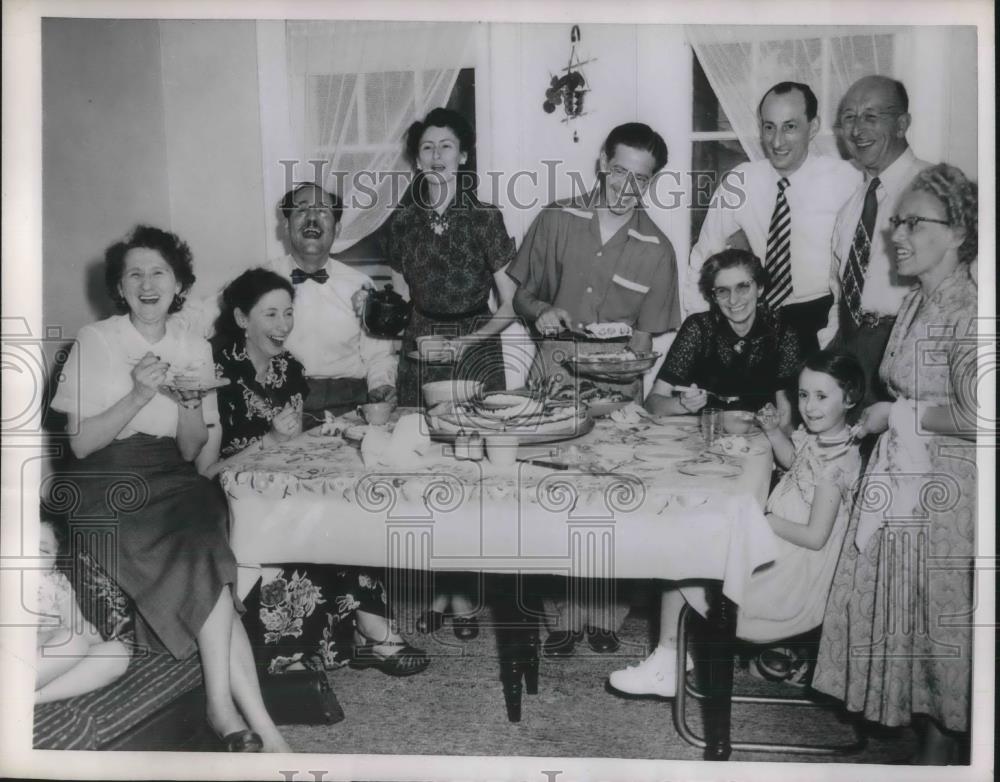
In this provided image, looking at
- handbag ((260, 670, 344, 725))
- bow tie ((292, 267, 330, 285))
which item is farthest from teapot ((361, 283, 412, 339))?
handbag ((260, 670, 344, 725))

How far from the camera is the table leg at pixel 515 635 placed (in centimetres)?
272

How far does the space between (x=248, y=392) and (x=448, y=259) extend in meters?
0.68

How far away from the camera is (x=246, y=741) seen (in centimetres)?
277

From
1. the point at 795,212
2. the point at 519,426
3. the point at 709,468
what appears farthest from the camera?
the point at 795,212

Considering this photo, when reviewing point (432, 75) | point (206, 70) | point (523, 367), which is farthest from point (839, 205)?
point (206, 70)

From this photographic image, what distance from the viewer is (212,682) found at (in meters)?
2.74

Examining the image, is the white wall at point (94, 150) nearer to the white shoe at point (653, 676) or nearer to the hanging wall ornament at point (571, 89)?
the hanging wall ornament at point (571, 89)

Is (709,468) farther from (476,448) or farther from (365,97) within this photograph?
(365,97)

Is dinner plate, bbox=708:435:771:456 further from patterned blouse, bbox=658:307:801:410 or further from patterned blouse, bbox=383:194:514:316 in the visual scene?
patterned blouse, bbox=383:194:514:316

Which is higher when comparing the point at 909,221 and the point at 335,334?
the point at 909,221

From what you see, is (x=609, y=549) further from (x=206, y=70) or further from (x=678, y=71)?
(x=206, y=70)

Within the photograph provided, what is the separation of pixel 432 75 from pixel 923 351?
1569 mm

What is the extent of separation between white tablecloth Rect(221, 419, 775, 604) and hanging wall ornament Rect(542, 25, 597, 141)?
2.91 ft

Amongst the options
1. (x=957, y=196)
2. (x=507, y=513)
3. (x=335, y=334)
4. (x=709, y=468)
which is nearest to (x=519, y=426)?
(x=507, y=513)
